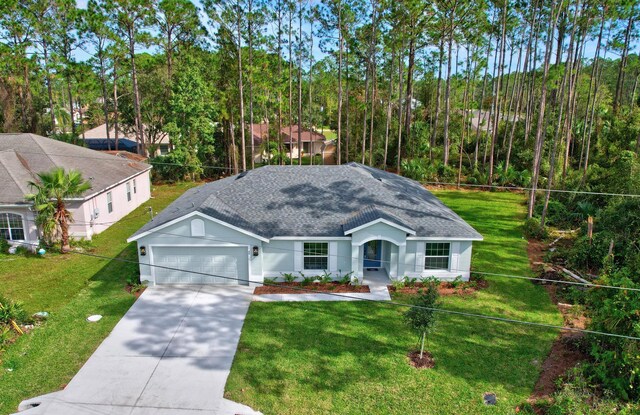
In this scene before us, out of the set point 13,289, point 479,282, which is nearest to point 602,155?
point 479,282

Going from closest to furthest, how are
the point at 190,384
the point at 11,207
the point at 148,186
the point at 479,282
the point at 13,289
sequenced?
the point at 190,384
the point at 13,289
the point at 479,282
the point at 11,207
the point at 148,186

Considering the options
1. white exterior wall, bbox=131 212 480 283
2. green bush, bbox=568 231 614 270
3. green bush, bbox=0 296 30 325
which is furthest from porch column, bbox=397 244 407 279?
green bush, bbox=0 296 30 325

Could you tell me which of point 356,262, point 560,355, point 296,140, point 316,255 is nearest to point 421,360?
point 560,355

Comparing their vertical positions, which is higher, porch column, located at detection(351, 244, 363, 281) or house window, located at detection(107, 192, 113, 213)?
house window, located at detection(107, 192, 113, 213)

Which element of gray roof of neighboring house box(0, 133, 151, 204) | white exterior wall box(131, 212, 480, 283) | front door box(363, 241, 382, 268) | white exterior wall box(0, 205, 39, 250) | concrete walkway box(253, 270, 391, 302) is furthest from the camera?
gray roof of neighboring house box(0, 133, 151, 204)

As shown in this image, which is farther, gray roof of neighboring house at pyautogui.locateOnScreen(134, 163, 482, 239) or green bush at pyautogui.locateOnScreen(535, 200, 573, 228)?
green bush at pyautogui.locateOnScreen(535, 200, 573, 228)

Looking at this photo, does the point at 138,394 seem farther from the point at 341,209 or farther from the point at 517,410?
the point at 341,209

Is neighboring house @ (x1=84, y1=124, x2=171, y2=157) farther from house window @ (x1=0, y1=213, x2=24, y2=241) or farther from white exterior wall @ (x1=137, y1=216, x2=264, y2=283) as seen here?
white exterior wall @ (x1=137, y1=216, x2=264, y2=283)
